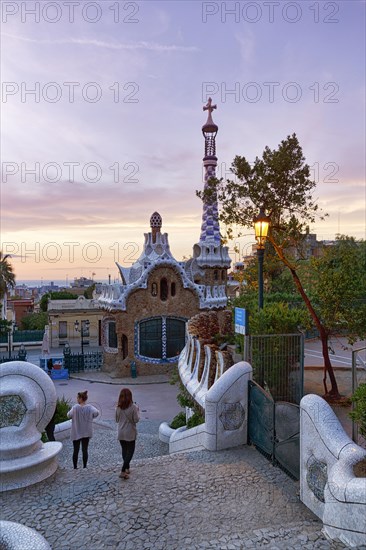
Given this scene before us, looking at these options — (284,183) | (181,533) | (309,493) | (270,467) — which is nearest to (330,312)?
(284,183)

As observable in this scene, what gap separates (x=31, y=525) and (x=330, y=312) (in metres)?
8.00

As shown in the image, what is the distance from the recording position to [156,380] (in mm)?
22203

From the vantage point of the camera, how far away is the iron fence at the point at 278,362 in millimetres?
Result: 7949

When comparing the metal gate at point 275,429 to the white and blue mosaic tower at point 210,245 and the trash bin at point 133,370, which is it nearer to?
the trash bin at point 133,370

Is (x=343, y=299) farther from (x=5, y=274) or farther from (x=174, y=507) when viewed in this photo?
(x=5, y=274)

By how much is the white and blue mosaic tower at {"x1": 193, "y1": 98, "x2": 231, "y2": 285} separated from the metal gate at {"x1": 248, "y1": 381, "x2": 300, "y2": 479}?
63.6ft

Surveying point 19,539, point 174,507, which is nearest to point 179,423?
point 174,507

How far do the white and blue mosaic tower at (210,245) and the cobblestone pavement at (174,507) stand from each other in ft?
64.8

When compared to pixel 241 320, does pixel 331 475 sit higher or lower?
lower

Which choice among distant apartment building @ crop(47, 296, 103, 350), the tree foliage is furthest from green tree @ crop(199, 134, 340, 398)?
the tree foliage

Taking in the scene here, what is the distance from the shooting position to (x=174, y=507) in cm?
540

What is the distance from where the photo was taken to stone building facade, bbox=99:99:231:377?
23250 millimetres

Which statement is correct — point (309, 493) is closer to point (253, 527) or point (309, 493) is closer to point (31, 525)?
point (253, 527)

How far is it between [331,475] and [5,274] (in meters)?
31.7
